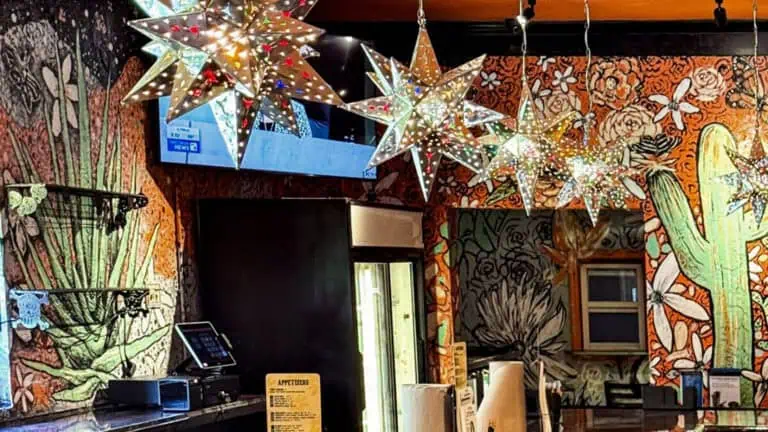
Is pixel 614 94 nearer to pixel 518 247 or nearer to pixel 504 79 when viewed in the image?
pixel 504 79

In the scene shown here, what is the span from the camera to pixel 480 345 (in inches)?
298

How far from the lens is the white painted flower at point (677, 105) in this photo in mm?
6945

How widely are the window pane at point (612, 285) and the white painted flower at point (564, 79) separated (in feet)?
4.07

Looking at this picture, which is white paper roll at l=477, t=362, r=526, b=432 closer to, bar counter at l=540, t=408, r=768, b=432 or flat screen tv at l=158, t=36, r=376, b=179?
bar counter at l=540, t=408, r=768, b=432

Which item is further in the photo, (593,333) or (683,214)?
(593,333)

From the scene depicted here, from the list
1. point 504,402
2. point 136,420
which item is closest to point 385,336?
point 136,420

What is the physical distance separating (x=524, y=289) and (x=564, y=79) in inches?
56.2

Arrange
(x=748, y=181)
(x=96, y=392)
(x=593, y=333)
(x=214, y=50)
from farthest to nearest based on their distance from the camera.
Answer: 1. (x=593, y=333)
2. (x=748, y=181)
3. (x=96, y=392)
4. (x=214, y=50)

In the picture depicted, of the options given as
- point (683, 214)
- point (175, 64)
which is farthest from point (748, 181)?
point (175, 64)

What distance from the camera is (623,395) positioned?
23.9ft

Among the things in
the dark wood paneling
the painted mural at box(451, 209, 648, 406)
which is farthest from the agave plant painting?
Answer: the painted mural at box(451, 209, 648, 406)

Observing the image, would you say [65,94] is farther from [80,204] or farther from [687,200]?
[687,200]

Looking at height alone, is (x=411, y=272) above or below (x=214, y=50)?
below

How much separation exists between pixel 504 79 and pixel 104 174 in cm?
302
